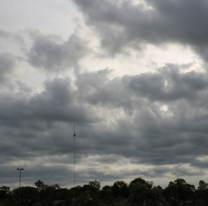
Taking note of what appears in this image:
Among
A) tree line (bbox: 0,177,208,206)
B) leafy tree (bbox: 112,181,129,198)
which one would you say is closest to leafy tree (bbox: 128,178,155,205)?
tree line (bbox: 0,177,208,206)

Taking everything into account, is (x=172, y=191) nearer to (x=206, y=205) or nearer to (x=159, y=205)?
(x=206, y=205)

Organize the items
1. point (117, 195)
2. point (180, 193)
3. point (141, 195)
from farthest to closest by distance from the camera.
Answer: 1. point (117, 195)
2. point (180, 193)
3. point (141, 195)

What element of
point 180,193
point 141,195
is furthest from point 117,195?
point 141,195

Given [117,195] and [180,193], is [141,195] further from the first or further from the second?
[117,195]

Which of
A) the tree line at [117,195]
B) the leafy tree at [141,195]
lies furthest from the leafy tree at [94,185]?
the leafy tree at [141,195]

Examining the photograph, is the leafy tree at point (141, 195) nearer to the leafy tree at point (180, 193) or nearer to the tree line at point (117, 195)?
the tree line at point (117, 195)

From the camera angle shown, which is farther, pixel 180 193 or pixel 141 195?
pixel 180 193

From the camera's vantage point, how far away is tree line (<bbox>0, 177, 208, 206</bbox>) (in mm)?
93438

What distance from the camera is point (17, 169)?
4592 inches

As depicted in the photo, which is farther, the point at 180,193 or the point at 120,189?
the point at 120,189

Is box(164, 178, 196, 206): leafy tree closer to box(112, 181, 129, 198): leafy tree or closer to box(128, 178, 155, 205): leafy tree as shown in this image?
box(112, 181, 129, 198): leafy tree

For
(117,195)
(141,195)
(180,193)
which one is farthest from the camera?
(117,195)

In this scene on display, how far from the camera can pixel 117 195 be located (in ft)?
561

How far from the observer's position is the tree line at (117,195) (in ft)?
307
